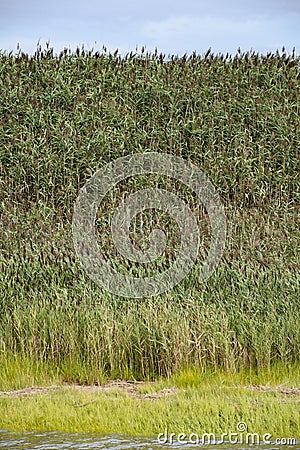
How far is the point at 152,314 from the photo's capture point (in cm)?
874

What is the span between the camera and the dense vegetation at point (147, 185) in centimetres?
863

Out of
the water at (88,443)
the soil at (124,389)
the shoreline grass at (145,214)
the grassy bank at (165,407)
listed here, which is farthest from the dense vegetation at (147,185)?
the water at (88,443)

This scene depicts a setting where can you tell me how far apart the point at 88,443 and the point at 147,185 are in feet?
25.1

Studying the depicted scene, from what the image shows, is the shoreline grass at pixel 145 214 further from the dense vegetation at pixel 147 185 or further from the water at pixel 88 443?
the water at pixel 88 443

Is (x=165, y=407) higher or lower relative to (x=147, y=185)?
lower

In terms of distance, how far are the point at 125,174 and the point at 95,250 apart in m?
2.73

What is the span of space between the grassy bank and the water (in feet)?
0.54

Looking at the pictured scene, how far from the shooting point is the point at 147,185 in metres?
13.3

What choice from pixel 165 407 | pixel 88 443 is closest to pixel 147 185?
pixel 165 407

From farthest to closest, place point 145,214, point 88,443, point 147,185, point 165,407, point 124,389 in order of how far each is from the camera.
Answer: point 147,185 < point 145,214 < point 124,389 < point 165,407 < point 88,443

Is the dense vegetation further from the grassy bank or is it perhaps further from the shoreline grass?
the grassy bank

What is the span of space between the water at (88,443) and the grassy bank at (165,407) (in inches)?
6.5

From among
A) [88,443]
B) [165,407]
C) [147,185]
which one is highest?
[147,185]

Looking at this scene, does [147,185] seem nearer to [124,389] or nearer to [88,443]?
[124,389]
